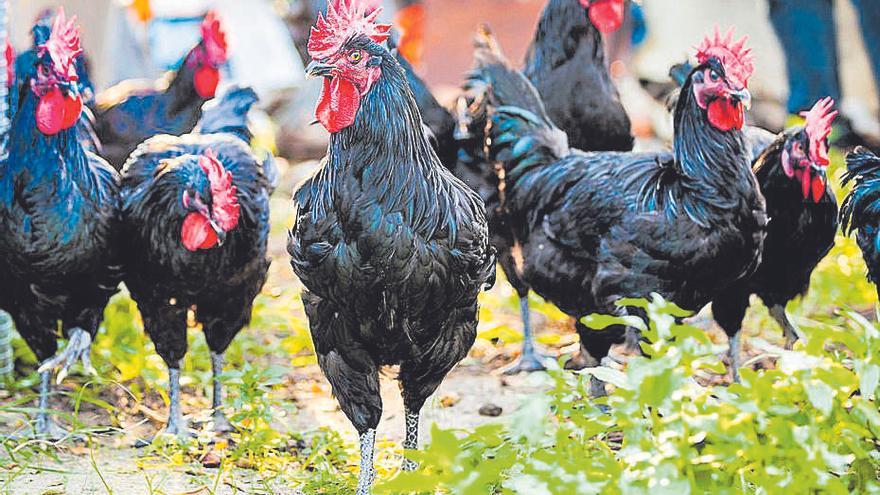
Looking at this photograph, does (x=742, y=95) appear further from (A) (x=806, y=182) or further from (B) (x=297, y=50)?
(B) (x=297, y=50)

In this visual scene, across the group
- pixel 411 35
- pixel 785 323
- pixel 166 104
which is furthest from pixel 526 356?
pixel 411 35

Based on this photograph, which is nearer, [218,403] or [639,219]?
[639,219]

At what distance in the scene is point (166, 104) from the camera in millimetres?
6203

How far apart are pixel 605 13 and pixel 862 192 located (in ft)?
6.67

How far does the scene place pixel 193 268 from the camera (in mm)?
4301

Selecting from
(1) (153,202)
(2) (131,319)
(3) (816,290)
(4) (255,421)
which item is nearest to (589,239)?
(4) (255,421)

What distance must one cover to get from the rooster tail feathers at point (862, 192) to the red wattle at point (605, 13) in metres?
1.78

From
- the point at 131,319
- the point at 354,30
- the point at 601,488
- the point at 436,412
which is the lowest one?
the point at 436,412

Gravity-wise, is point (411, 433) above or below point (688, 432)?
below

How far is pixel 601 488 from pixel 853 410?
0.75 meters

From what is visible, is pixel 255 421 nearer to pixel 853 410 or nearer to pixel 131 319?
pixel 131 319

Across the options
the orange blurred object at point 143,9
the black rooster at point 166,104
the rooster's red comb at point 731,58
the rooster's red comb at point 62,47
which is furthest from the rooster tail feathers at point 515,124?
the orange blurred object at point 143,9

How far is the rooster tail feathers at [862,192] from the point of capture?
3863 mm

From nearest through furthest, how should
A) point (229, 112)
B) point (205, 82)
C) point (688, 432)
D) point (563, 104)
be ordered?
point (688, 432) → point (229, 112) → point (563, 104) → point (205, 82)
